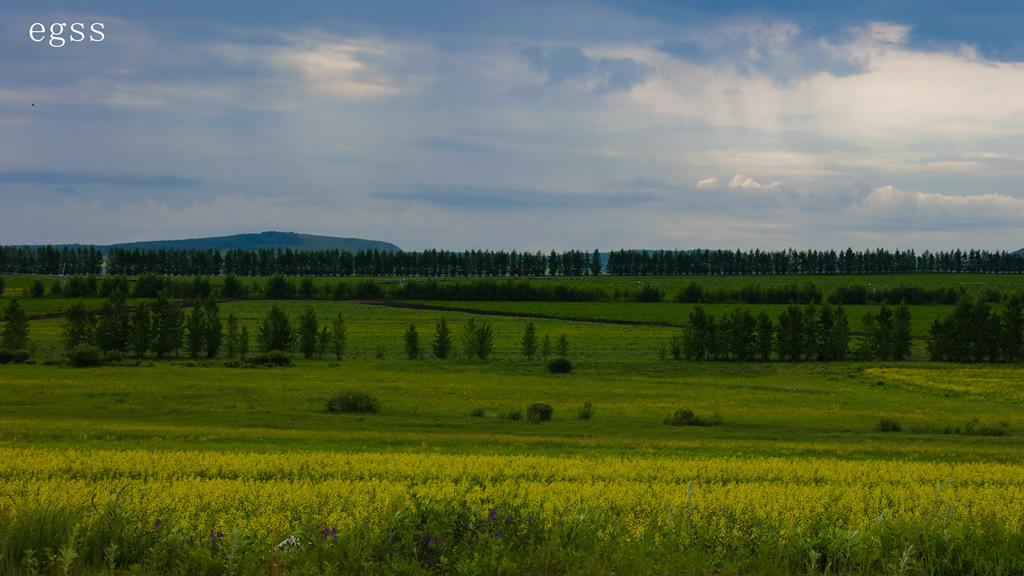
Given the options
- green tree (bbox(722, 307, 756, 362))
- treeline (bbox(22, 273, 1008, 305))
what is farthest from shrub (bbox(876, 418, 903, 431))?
treeline (bbox(22, 273, 1008, 305))

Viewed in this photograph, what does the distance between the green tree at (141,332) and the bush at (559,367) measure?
150ft

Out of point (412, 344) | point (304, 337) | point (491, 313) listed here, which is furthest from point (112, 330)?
point (491, 313)

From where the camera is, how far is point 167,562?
7887 millimetres

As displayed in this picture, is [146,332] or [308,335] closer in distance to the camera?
[146,332]

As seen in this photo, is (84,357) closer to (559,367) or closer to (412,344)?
(412,344)

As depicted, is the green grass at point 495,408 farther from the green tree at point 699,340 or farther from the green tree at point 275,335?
the green tree at point 275,335

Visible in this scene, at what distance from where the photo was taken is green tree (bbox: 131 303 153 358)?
74.4m

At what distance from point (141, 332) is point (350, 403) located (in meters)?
49.9

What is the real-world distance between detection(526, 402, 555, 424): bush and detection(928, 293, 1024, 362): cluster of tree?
229 ft

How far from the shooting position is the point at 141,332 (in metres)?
74.4

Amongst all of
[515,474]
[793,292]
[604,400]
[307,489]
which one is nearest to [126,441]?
[307,489]

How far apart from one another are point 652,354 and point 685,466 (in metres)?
67.0

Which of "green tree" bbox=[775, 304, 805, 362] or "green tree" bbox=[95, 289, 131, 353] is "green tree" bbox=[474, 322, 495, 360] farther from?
"green tree" bbox=[95, 289, 131, 353]

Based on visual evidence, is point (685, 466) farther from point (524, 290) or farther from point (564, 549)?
point (524, 290)
